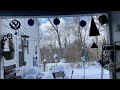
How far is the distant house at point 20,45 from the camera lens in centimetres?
407

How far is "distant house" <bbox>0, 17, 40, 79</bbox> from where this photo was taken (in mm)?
4074

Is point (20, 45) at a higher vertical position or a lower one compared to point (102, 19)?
lower

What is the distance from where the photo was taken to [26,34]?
5027mm

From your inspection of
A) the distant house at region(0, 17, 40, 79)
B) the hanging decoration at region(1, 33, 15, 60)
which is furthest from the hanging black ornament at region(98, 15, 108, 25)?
the hanging decoration at region(1, 33, 15, 60)

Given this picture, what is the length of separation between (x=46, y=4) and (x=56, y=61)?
256 centimetres

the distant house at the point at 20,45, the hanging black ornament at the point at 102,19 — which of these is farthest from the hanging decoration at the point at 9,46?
the hanging black ornament at the point at 102,19

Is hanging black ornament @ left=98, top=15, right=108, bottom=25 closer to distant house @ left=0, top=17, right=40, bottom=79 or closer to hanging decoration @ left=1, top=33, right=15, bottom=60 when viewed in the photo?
distant house @ left=0, top=17, right=40, bottom=79

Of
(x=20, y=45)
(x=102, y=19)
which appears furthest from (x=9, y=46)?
(x=102, y=19)

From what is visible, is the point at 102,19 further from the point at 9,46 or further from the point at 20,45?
the point at 20,45

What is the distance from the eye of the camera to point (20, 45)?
4.99 metres

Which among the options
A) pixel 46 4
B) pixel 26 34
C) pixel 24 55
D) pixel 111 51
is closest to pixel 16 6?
pixel 46 4

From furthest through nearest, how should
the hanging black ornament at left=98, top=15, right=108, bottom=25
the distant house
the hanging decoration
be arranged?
the distant house, the hanging decoration, the hanging black ornament at left=98, top=15, right=108, bottom=25

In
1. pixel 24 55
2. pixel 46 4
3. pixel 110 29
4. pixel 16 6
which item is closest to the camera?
pixel 16 6

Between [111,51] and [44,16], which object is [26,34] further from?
[111,51]
